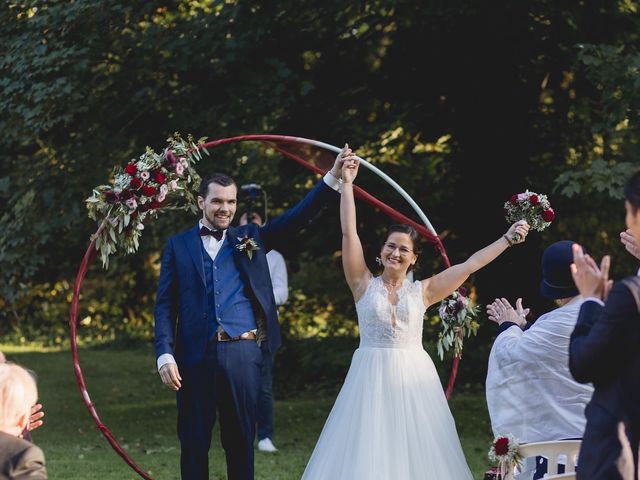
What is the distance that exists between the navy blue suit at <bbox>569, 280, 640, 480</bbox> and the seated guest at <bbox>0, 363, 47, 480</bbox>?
187cm

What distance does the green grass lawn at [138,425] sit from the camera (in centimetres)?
947

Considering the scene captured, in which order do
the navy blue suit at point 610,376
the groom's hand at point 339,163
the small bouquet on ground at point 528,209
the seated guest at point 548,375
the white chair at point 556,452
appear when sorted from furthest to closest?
A: the small bouquet on ground at point 528,209
the groom's hand at point 339,163
the seated guest at point 548,375
the white chair at point 556,452
the navy blue suit at point 610,376

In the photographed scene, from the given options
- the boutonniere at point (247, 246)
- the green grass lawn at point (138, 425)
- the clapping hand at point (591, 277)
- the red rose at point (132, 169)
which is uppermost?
the red rose at point (132, 169)

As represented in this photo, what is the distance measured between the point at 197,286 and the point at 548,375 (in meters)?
2.16

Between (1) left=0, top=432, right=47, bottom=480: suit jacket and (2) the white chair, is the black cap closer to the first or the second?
(2) the white chair

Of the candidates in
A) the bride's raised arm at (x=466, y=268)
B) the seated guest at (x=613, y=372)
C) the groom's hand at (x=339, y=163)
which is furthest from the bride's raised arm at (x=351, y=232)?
the seated guest at (x=613, y=372)

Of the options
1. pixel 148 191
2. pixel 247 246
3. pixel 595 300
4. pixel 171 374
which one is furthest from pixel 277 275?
pixel 595 300

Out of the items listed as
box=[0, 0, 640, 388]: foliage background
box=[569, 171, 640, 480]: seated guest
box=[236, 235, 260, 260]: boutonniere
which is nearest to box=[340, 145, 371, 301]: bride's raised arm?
box=[236, 235, 260, 260]: boutonniere

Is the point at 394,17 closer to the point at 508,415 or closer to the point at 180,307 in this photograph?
the point at 180,307

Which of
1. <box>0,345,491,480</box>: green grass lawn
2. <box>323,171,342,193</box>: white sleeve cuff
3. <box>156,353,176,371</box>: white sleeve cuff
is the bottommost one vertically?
<box>0,345,491,480</box>: green grass lawn

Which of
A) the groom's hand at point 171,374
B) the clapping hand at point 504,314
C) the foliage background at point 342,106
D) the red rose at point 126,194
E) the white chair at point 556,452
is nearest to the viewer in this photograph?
the white chair at point 556,452

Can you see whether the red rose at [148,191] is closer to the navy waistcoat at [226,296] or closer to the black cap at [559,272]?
the navy waistcoat at [226,296]

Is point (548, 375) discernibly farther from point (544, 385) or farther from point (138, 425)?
point (138, 425)

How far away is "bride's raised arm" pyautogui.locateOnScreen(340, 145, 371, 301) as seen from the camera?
20.2ft
